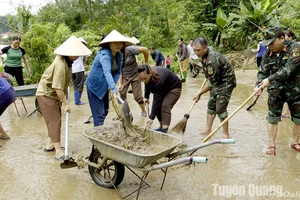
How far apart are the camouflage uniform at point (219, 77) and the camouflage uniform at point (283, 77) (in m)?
0.46

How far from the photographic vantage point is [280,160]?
13.8 feet

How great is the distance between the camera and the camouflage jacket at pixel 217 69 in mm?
4438

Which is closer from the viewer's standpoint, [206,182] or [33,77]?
[206,182]

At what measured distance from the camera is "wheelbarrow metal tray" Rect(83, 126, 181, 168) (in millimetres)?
2852

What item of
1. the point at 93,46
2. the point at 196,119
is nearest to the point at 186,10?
the point at 93,46

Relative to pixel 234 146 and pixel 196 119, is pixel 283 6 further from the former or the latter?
pixel 234 146

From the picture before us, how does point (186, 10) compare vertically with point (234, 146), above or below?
above

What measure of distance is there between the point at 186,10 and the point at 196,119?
12.1m

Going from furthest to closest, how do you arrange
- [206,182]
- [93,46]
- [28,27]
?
[93,46], [28,27], [206,182]

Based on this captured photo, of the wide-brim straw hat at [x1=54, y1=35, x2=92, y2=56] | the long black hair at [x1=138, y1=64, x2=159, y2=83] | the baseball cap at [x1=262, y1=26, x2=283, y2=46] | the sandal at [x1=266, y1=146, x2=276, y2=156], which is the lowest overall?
the sandal at [x1=266, y1=146, x2=276, y2=156]

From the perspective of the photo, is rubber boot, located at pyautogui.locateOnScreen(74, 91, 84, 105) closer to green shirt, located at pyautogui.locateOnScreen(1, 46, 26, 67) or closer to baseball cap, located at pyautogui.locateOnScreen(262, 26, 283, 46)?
green shirt, located at pyautogui.locateOnScreen(1, 46, 26, 67)

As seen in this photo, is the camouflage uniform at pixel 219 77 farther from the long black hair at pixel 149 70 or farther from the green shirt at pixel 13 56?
the green shirt at pixel 13 56

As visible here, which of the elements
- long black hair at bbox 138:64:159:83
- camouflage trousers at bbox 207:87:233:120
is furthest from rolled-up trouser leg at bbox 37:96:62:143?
camouflage trousers at bbox 207:87:233:120

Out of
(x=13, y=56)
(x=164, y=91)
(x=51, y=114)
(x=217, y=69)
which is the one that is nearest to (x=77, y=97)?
(x=13, y=56)
